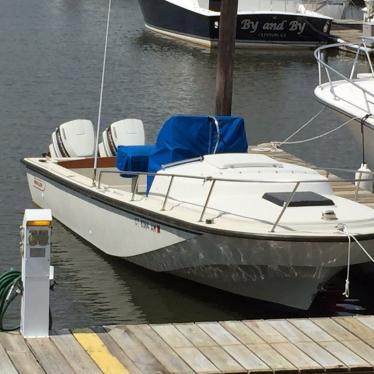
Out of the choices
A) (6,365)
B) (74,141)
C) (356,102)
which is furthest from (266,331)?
(356,102)

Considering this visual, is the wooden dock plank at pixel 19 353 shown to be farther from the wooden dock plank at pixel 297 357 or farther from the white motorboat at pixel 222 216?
the white motorboat at pixel 222 216

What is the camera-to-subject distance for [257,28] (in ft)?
103

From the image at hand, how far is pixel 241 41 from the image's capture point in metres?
31.5

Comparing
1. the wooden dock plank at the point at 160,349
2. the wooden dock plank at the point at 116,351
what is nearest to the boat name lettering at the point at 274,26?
the wooden dock plank at the point at 160,349

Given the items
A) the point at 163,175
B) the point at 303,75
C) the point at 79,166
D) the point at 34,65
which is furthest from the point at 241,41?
the point at 163,175

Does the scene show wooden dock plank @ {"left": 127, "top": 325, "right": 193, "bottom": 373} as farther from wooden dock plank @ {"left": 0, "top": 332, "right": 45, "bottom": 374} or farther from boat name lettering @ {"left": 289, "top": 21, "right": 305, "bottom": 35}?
boat name lettering @ {"left": 289, "top": 21, "right": 305, "bottom": 35}

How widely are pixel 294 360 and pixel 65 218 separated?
5717 mm

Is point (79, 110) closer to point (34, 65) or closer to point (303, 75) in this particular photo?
point (34, 65)

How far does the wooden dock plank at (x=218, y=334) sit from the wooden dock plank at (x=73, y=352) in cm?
104

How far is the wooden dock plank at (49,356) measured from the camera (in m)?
7.93

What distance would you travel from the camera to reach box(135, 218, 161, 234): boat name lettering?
1154cm

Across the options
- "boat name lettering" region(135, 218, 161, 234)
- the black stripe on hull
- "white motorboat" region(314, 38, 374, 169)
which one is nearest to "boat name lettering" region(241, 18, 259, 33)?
"white motorboat" region(314, 38, 374, 169)

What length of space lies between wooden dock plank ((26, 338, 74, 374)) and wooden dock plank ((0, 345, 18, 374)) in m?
0.20

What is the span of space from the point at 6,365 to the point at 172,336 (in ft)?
4.47
